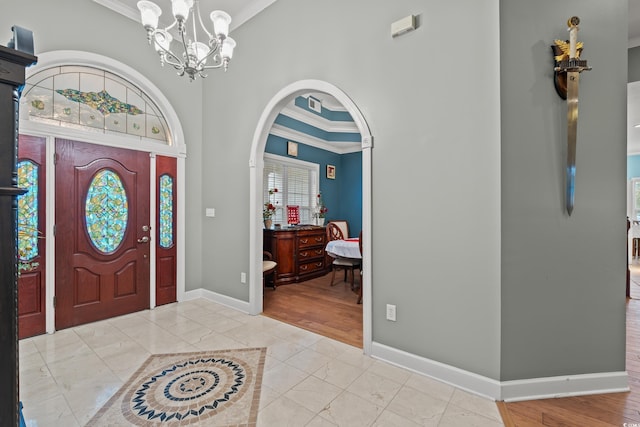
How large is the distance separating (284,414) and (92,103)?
12.2ft

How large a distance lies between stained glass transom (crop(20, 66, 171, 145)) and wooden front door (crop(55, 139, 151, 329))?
0.92ft

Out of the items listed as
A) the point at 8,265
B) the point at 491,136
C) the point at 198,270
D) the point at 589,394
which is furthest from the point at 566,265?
the point at 198,270

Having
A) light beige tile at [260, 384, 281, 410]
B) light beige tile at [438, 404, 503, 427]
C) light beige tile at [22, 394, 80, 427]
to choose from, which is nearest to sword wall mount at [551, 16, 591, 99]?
light beige tile at [438, 404, 503, 427]

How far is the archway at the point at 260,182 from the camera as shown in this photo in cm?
250

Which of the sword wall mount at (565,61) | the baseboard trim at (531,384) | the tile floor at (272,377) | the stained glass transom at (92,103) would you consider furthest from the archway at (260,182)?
the stained glass transom at (92,103)

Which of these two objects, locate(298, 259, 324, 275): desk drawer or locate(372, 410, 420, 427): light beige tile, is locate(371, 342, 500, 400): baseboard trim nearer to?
locate(372, 410, 420, 427): light beige tile

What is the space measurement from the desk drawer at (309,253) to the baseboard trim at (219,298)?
5.03 feet

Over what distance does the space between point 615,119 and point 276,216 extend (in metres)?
4.73

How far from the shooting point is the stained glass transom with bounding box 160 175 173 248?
3746 millimetres

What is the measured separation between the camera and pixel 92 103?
3.22m

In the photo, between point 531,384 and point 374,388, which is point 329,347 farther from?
point 531,384

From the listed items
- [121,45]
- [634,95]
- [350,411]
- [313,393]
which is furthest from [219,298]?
[634,95]

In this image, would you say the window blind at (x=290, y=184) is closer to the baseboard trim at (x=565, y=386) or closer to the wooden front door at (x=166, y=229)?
the wooden front door at (x=166, y=229)

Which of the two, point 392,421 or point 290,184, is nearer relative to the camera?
point 392,421
